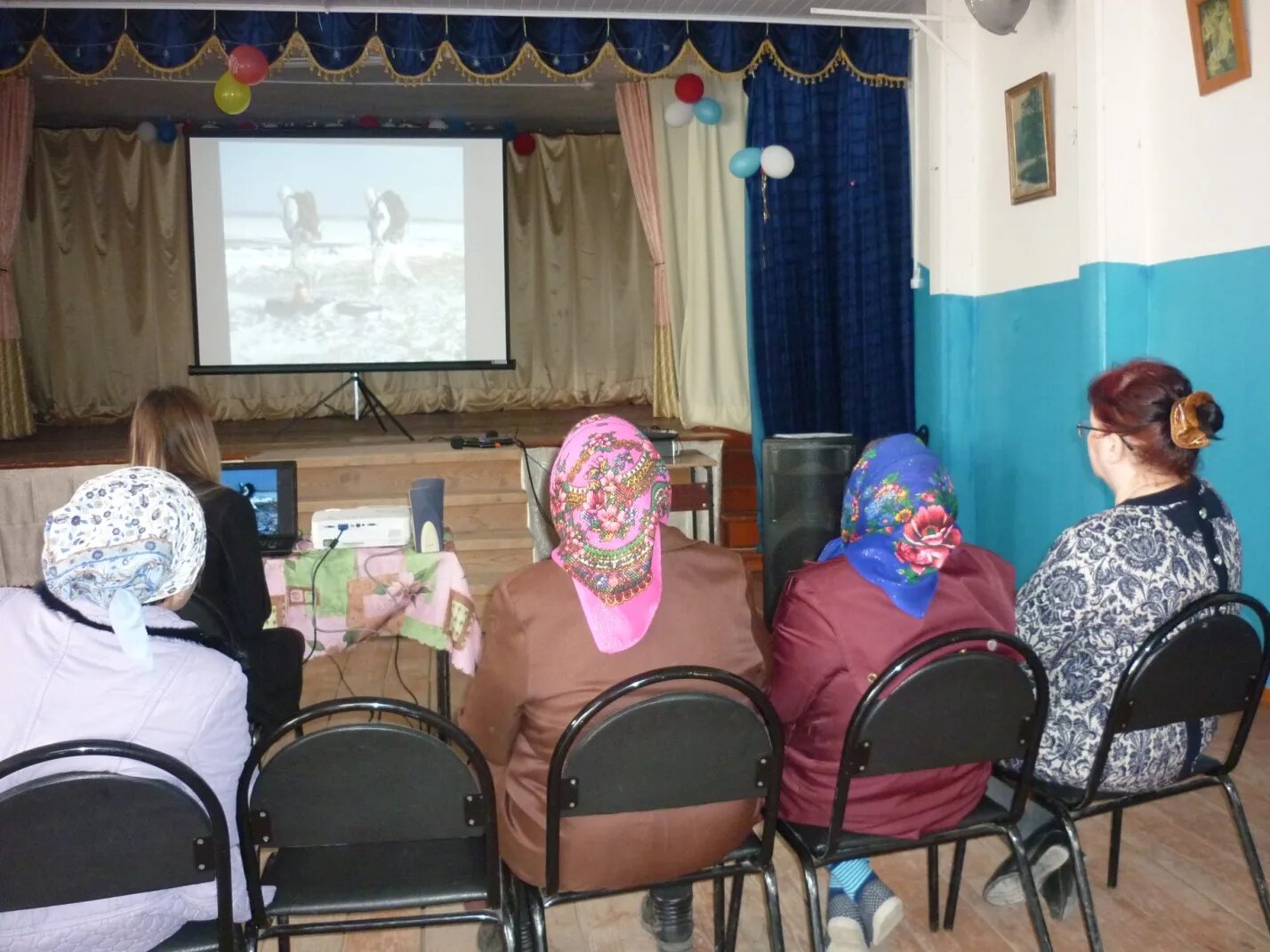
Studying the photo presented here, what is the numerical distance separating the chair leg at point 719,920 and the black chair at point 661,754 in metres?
0.42

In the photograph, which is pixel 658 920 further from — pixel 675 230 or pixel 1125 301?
pixel 675 230

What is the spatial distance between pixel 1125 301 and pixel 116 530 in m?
3.23

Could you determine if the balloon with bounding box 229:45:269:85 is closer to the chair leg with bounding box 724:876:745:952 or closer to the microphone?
the microphone

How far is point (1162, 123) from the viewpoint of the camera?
3.38 meters

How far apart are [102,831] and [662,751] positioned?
67 cm

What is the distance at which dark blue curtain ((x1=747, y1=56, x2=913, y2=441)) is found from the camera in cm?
487

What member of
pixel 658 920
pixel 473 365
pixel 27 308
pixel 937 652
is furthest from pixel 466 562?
pixel 27 308

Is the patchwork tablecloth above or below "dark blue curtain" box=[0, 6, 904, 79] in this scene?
below

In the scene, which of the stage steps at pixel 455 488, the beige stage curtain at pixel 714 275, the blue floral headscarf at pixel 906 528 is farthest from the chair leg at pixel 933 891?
the beige stage curtain at pixel 714 275

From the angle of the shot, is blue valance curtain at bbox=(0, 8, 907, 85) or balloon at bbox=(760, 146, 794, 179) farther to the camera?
balloon at bbox=(760, 146, 794, 179)

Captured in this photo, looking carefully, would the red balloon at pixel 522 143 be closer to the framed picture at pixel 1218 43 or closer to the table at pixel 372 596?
the framed picture at pixel 1218 43

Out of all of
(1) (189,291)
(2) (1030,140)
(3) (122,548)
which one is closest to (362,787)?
(3) (122,548)

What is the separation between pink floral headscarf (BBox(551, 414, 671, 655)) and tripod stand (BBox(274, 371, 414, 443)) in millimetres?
4085

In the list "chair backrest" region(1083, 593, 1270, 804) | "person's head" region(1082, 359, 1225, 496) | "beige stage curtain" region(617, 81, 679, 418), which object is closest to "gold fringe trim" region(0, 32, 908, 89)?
"beige stage curtain" region(617, 81, 679, 418)
